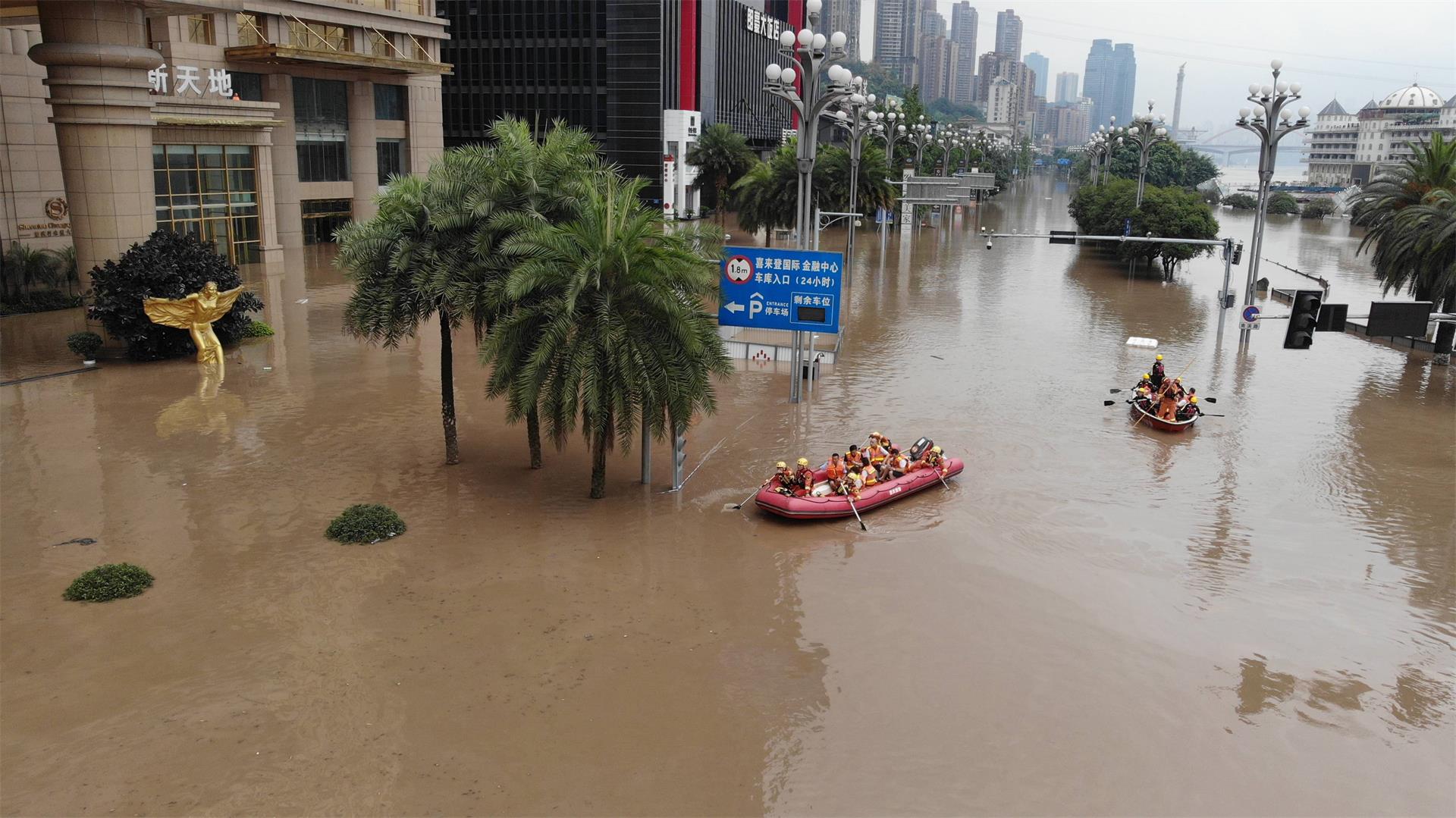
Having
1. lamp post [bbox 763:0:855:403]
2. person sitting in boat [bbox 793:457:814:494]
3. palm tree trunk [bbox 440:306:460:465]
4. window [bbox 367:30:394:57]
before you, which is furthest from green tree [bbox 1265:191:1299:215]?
palm tree trunk [bbox 440:306:460:465]

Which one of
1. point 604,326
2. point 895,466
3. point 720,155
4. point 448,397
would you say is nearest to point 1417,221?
point 895,466

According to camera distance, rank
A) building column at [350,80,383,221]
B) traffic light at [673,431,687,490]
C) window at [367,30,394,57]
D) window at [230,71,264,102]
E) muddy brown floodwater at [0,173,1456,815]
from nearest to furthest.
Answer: muddy brown floodwater at [0,173,1456,815] < traffic light at [673,431,687,490] < window at [230,71,264,102] < window at [367,30,394,57] < building column at [350,80,383,221]

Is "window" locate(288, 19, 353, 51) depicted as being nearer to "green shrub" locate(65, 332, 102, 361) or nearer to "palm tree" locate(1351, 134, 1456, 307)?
"green shrub" locate(65, 332, 102, 361)

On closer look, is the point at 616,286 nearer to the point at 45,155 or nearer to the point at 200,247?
the point at 200,247

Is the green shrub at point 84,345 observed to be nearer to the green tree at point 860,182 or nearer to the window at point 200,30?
the window at point 200,30

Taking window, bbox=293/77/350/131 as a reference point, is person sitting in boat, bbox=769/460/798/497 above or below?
below

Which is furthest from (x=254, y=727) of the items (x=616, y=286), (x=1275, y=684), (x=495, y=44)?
(x=495, y=44)

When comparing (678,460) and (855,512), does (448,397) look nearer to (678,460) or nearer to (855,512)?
(678,460)
